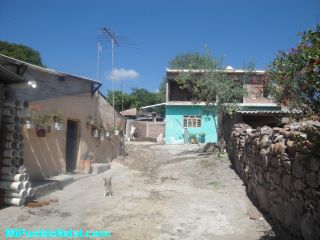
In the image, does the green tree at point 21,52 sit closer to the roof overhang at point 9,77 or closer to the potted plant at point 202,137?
the potted plant at point 202,137

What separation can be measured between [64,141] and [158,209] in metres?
5.46

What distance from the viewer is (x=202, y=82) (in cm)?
1619

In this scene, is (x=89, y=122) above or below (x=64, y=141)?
above

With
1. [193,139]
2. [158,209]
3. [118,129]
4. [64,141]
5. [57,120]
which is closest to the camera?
[158,209]

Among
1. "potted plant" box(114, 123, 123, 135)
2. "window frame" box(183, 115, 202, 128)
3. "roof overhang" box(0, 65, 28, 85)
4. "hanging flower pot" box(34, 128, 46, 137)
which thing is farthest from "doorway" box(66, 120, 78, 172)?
"window frame" box(183, 115, 202, 128)

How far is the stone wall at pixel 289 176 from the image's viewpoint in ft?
14.3

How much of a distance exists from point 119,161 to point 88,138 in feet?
9.49

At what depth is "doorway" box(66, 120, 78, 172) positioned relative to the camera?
12625 millimetres

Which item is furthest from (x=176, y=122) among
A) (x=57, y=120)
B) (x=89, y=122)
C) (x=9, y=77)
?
(x=9, y=77)

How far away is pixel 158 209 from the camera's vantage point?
7.61 metres

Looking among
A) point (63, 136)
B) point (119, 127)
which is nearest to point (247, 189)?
point (63, 136)

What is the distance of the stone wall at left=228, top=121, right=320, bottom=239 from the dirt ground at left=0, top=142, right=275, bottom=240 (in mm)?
476

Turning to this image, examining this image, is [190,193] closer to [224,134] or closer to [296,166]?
[296,166]

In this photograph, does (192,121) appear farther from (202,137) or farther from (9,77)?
(9,77)
